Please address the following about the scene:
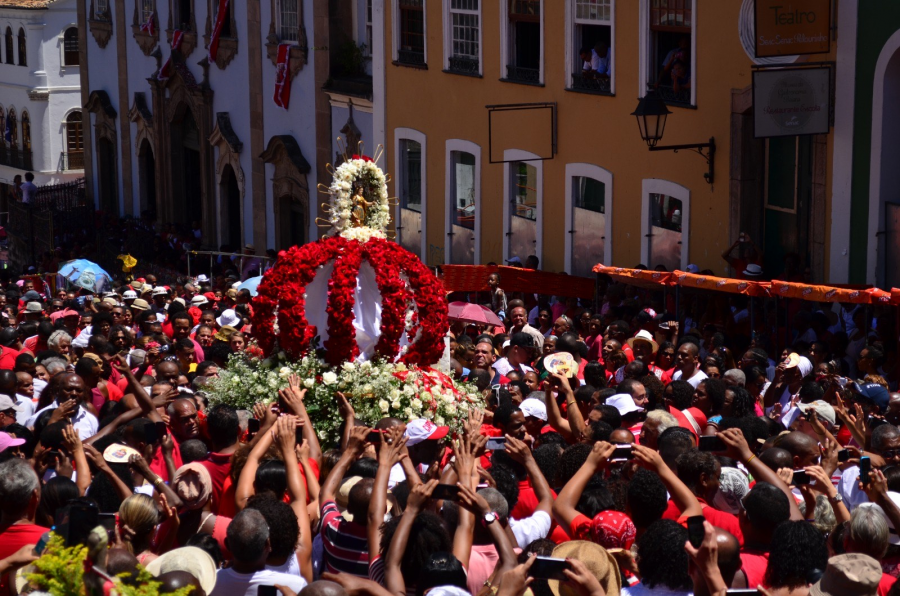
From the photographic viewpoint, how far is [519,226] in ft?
67.7

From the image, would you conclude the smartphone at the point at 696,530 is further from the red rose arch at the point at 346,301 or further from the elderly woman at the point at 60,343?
the elderly woman at the point at 60,343

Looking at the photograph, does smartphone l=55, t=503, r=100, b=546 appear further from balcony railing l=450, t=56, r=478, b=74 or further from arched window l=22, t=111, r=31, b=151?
arched window l=22, t=111, r=31, b=151

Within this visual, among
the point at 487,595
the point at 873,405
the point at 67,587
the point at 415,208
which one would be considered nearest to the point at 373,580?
the point at 487,595

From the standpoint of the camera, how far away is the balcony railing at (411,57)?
2262cm

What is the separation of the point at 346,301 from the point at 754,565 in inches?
198

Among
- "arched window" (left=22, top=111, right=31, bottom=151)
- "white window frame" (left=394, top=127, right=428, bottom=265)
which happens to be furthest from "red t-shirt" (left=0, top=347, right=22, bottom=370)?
"arched window" (left=22, top=111, right=31, bottom=151)

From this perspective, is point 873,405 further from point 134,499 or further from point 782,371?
point 134,499

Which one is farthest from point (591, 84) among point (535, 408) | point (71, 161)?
point (71, 161)

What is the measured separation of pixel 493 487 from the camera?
654 centimetres

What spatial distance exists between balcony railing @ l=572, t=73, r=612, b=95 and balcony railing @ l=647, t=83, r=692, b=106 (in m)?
0.88

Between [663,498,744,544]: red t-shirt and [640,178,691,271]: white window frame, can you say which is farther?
[640,178,691,271]: white window frame

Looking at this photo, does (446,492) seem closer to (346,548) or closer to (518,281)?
(346,548)

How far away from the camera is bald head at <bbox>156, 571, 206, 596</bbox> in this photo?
5.09m

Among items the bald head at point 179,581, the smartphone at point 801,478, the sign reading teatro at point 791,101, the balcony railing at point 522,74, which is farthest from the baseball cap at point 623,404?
the balcony railing at point 522,74
